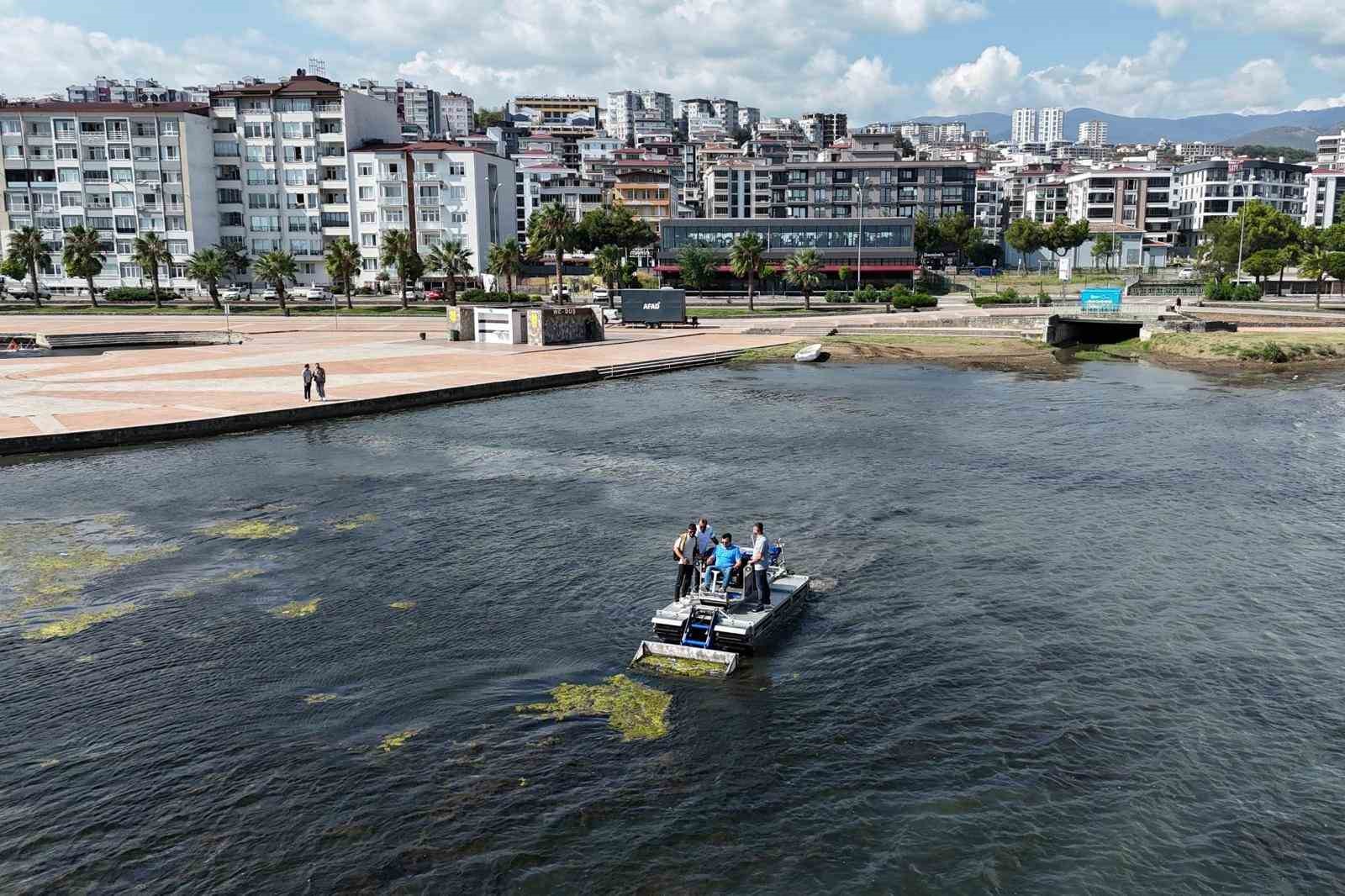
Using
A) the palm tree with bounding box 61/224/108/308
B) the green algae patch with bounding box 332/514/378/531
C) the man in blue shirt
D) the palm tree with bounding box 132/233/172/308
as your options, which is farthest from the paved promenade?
the man in blue shirt

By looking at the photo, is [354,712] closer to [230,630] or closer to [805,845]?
[230,630]

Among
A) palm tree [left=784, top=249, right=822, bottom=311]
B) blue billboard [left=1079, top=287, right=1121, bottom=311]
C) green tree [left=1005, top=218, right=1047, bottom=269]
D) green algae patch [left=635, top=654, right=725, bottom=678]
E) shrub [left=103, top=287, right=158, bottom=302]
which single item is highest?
green tree [left=1005, top=218, right=1047, bottom=269]

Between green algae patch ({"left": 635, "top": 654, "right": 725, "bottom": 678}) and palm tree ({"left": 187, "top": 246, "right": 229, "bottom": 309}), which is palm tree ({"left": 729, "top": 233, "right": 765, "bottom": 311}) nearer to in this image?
palm tree ({"left": 187, "top": 246, "right": 229, "bottom": 309})

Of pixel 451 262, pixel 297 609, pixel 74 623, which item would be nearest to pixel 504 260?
pixel 451 262

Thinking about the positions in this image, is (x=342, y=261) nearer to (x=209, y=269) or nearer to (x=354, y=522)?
(x=209, y=269)

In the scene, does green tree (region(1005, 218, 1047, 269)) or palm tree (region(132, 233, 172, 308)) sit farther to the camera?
green tree (region(1005, 218, 1047, 269))

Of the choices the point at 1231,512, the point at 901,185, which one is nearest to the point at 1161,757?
the point at 1231,512
